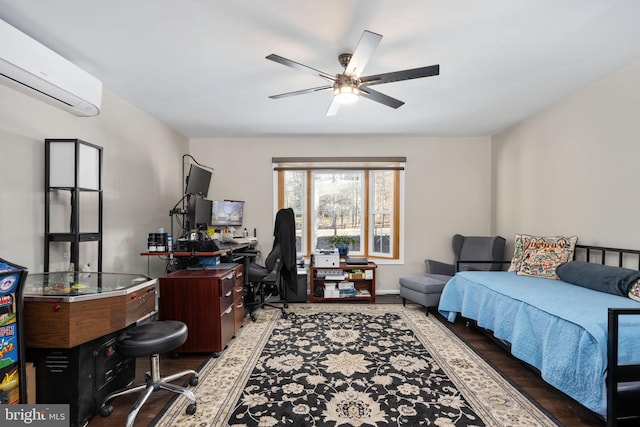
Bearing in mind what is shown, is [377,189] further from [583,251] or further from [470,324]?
[583,251]

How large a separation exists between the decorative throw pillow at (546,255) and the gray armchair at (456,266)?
0.47 m

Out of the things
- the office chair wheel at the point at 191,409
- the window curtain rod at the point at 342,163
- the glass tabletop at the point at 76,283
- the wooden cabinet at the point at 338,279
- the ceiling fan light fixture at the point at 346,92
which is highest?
the ceiling fan light fixture at the point at 346,92

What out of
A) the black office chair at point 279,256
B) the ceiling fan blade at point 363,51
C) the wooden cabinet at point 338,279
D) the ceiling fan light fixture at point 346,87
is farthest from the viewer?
the wooden cabinet at point 338,279

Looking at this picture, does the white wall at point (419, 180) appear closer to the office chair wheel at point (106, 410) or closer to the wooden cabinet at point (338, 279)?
the wooden cabinet at point (338, 279)

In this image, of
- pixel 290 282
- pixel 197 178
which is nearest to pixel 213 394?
pixel 290 282

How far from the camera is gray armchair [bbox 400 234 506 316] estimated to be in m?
3.86

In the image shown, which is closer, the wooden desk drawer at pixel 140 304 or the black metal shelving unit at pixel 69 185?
the wooden desk drawer at pixel 140 304

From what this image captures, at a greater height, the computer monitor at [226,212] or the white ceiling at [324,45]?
the white ceiling at [324,45]

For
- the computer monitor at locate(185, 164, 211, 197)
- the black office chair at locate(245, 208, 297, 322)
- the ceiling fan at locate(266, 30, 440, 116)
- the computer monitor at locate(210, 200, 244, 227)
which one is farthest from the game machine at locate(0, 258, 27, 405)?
the computer monitor at locate(210, 200, 244, 227)

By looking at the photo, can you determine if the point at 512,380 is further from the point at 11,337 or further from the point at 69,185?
the point at 69,185

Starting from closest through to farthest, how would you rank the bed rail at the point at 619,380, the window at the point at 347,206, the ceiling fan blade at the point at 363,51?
the bed rail at the point at 619,380 → the ceiling fan blade at the point at 363,51 → the window at the point at 347,206

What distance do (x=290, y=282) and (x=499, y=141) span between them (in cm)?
365

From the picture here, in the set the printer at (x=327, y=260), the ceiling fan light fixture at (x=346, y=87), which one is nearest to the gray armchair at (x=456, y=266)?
the printer at (x=327, y=260)

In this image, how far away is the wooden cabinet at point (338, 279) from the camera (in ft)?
14.7
